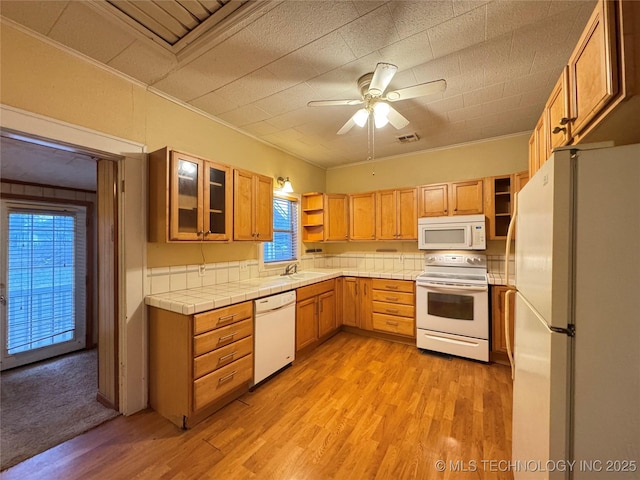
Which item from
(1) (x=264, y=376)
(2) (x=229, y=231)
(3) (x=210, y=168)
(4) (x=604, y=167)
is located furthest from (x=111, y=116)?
(4) (x=604, y=167)

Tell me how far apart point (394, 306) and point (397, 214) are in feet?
4.27

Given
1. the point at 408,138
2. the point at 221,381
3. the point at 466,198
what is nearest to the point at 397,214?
the point at 466,198

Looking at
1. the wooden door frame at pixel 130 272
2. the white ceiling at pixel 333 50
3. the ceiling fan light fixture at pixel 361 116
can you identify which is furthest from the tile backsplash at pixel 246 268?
the ceiling fan light fixture at pixel 361 116

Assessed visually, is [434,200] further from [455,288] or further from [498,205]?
[455,288]

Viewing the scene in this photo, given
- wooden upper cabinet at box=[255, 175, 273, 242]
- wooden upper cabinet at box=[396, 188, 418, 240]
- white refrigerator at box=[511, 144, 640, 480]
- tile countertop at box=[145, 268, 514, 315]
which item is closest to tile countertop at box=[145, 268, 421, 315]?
tile countertop at box=[145, 268, 514, 315]

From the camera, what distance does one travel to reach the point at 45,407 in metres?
2.19

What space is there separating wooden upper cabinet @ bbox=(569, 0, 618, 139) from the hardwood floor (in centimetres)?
201

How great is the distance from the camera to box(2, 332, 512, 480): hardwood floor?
5.19 ft

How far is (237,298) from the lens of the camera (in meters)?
2.23

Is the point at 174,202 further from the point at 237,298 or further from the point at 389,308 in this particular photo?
the point at 389,308

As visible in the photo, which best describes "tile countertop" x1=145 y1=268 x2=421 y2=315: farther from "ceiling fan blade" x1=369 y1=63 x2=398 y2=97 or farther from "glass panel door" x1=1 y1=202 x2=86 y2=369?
"glass panel door" x1=1 y1=202 x2=86 y2=369

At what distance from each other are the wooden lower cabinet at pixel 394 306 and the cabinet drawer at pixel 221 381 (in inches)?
74.0

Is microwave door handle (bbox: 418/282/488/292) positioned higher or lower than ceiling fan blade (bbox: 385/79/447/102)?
lower

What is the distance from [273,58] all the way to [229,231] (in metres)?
1.50
